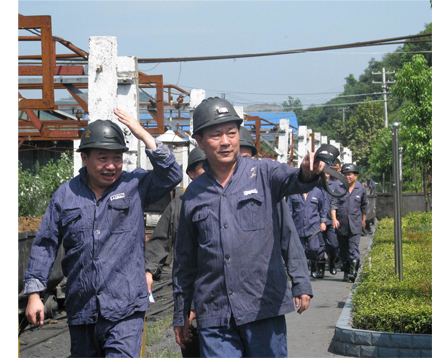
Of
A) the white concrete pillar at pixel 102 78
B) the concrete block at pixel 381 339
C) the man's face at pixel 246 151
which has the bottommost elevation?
the concrete block at pixel 381 339

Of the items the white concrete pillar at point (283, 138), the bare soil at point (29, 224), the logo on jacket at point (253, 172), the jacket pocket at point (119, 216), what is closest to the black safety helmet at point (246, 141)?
the jacket pocket at point (119, 216)

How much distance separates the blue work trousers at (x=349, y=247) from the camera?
13.1 metres

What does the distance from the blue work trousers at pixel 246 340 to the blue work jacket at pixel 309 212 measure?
9039 millimetres

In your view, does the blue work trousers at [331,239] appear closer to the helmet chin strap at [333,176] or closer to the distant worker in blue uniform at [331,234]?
the distant worker in blue uniform at [331,234]

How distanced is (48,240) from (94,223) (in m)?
0.39

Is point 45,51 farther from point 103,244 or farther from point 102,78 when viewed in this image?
point 103,244

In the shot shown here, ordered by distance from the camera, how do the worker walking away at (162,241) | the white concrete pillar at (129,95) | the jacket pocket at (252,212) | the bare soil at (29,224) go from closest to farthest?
the jacket pocket at (252,212)
the worker walking away at (162,241)
the white concrete pillar at (129,95)
the bare soil at (29,224)

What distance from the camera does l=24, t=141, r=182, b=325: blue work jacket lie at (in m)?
4.69

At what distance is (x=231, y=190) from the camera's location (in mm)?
4387

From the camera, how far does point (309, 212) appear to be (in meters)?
13.4

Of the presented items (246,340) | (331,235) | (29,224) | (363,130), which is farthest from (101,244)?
(363,130)

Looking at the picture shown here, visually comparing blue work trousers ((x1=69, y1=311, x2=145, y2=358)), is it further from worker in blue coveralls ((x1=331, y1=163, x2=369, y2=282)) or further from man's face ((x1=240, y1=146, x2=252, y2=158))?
worker in blue coveralls ((x1=331, y1=163, x2=369, y2=282))

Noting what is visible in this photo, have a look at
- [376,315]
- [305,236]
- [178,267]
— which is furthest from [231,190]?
[305,236]

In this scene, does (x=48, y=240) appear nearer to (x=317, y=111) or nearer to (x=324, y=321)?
(x=324, y=321)
